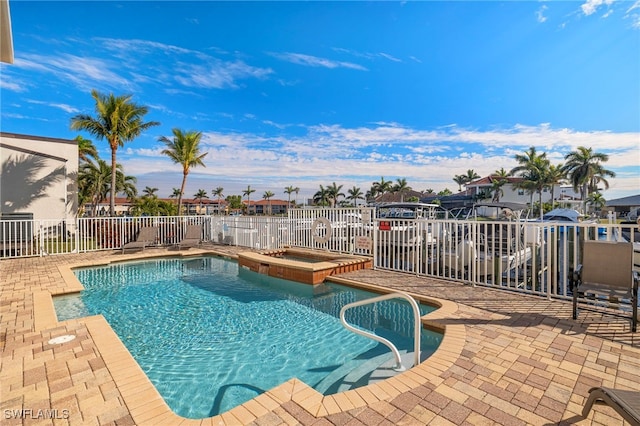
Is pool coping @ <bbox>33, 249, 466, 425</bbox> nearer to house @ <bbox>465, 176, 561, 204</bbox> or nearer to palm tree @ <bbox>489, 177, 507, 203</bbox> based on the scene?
palm tree @ <bbox>489, 177, 507, 203</bbox>

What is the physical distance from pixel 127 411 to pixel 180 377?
3.33 feet

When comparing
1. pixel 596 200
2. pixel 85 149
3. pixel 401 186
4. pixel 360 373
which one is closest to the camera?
pixel 360 373

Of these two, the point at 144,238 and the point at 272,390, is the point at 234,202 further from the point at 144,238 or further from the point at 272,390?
the point at 272,390

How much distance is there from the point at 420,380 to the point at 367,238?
521 centimetres

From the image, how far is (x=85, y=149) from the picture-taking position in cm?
2364

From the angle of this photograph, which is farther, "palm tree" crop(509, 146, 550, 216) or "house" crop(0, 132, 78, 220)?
"palm tree" crop(509, 146, 550, 216)

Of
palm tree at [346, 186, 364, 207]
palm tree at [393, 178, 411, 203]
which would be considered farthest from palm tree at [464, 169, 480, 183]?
palm tree at [346, 186, 364, 207]

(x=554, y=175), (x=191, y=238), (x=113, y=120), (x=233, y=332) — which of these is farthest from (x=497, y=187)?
(x=233, y=332)

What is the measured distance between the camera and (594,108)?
11.5 metres

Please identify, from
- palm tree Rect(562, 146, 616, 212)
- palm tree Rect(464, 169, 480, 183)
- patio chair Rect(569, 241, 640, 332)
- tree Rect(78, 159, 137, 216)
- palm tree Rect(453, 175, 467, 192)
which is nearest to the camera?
patio chair Rect(569, 241, 640, 332)

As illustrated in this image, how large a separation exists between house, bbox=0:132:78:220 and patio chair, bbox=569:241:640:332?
70.3 feet

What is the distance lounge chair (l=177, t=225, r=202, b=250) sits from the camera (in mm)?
11008

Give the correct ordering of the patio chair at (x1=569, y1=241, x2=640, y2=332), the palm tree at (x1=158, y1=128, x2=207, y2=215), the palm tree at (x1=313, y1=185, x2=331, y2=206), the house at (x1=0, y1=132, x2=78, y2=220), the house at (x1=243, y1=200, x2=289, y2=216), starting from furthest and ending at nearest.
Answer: the house at (x1=243, y1=200, x2=289, y2=216), the palm tree at (x1=313, y1=185, x2=331, y2=206), the palm tree at (x1=158, y1=128, x2=207, y2=215), the house at (x1=0, y1=132, x2=78, y2=220), the patio chair at (x1=569, y1=241, x2=640, y2=332)

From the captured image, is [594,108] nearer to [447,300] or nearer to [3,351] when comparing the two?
[447,300]
